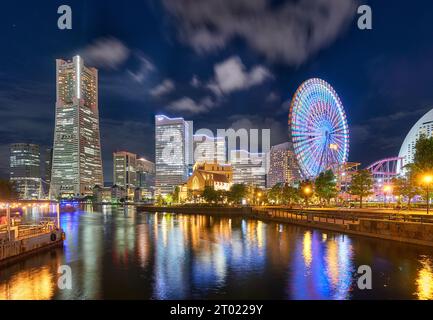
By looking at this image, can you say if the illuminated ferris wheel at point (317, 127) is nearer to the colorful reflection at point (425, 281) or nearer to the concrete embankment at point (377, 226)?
the concrete embankment at point (377, 226)

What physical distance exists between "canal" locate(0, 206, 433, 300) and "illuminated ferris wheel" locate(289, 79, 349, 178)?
40.9 metres

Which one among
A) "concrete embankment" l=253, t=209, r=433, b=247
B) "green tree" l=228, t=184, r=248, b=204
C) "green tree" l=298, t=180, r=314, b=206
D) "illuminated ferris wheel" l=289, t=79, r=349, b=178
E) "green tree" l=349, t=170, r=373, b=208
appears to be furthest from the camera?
"green tree" l=228, t=184, r=248, b=204

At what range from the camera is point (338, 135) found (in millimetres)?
90500

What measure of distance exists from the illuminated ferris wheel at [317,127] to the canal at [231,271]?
40.9 meters

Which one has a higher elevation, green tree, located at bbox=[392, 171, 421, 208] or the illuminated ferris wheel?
the illuminated ferris wheel

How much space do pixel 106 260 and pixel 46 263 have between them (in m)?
5.72

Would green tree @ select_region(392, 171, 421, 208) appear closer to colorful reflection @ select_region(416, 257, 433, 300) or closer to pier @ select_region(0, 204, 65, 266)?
colorful reflection @ select_region(416, 257, 433, 300)

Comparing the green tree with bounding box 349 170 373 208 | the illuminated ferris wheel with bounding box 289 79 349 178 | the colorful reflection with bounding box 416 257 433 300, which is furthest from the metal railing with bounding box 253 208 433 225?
the green tree with bounding box 349 170 373 208

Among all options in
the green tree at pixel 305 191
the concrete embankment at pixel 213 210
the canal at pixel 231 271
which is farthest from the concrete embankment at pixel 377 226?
the green tree at pixel 305 191

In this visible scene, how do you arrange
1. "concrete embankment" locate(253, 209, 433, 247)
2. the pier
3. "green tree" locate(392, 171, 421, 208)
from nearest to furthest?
1. the pier
2. "concrete embankment" locate(253, 209, 433, 247)
3. "green tree" locate(392, 171, 421, 208)

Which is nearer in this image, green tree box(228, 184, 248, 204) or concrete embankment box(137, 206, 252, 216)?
concrete embankment box(137, 206, 252, 216)

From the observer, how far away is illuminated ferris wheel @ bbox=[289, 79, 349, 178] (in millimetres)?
83000

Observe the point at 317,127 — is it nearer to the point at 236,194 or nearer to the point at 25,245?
the point at 236,194
